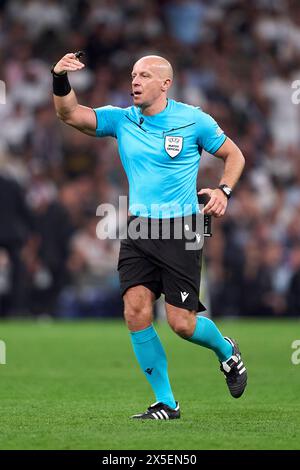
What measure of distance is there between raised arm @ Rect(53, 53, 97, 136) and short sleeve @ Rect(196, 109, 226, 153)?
2.39 ft

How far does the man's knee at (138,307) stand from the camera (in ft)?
25.8

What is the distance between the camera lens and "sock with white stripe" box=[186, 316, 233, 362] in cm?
803

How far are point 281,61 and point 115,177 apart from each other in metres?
5.02

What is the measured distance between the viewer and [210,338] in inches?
318

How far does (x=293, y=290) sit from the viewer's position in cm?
1980

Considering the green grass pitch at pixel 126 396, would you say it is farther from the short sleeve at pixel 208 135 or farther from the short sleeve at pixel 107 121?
the short sleeve at pixel 107 121

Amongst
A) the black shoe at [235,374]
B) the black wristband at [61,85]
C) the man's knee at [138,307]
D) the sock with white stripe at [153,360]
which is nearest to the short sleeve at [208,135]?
the black wristband at [61,85]

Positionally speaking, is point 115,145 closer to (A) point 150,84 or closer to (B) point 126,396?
(B) point 126,396

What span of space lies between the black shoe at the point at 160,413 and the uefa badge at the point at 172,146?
66.8 inches

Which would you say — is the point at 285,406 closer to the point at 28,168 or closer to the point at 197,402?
the point at 197,402

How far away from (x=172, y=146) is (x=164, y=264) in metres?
0.81

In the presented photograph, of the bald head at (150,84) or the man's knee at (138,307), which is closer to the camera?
the man's knee at (138,307)

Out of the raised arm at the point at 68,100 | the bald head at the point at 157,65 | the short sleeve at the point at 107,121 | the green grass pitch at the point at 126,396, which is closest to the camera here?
the green grass pitch at the point at 126,396
